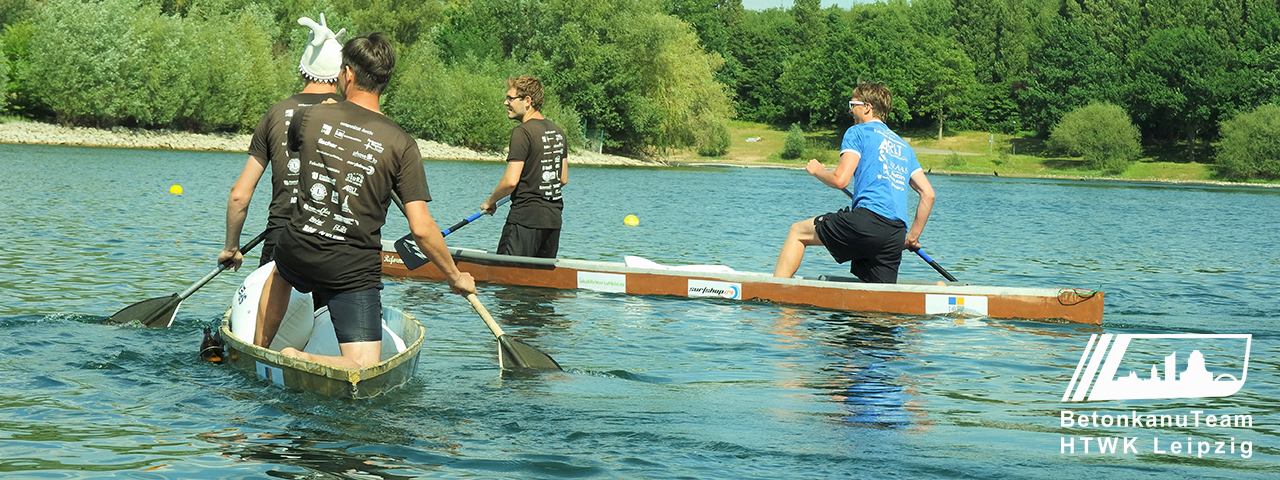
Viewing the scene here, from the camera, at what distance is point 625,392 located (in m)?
6.93

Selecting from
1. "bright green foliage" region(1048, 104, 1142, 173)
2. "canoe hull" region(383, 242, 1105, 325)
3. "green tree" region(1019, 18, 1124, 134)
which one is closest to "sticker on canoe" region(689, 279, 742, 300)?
"canoe hull" region(383, 242, 1105, 325)

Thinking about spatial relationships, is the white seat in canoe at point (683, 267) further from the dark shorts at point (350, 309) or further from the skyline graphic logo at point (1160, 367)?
the dark shorts at point (350, 309)

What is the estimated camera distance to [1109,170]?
257ft

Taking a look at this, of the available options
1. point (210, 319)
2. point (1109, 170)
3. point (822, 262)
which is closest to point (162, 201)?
point (822, 262)

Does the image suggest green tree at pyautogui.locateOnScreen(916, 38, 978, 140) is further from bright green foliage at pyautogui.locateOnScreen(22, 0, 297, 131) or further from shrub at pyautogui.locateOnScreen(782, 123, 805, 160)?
bright green foliage at pyautogui.locateOnScreen(22, 0, 297, 131)

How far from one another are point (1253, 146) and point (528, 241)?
74.3 metres

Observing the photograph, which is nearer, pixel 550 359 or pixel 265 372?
pixel 265 372

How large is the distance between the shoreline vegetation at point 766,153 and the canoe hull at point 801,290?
150ft

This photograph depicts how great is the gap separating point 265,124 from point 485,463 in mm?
2591

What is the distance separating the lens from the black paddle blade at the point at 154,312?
8.35 m

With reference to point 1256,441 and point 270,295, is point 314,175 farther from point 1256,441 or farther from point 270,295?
point 1256,441

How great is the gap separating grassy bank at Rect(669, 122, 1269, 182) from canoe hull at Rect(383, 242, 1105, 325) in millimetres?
63366

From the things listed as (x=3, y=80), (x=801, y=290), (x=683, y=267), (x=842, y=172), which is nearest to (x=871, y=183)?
(x=842, y=172)

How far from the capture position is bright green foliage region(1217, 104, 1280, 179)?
72.5 m
